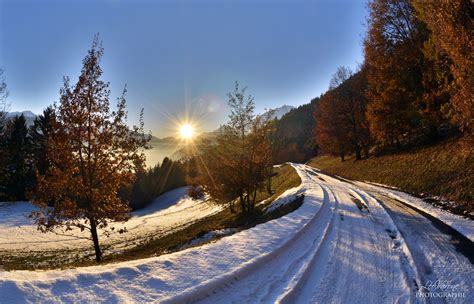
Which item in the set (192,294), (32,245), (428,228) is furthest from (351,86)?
(32,245)

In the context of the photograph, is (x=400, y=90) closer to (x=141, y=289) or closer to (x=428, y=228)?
(x=428, y=228)

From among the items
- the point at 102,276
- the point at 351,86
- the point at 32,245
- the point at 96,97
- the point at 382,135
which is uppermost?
the point at 351,86

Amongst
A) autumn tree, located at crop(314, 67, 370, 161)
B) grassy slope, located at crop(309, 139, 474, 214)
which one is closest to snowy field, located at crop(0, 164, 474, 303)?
grassy slope, located at crop(309, 139, 474, 214)

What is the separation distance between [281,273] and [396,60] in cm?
2498

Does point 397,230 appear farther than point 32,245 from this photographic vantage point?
No

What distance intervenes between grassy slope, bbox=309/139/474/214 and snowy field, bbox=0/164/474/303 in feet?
18.1

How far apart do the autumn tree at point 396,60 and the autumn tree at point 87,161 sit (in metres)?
23.0

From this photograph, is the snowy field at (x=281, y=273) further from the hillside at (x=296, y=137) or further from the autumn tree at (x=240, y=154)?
the hillside at (x=296, y=137)

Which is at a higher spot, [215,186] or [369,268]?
[215,186]

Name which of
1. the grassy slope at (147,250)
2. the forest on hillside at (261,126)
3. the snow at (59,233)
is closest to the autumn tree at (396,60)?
the forest on hillside at (261,126)

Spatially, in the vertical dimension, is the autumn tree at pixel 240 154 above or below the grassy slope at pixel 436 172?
above

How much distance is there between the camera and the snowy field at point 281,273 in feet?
15.7

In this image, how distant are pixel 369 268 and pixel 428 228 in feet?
14.8

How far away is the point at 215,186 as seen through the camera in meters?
22.5
